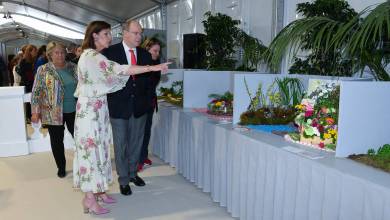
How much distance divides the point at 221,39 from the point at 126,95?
7.90 ft

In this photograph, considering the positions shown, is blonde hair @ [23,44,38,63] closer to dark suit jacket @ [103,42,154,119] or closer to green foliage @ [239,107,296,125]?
dark suit jacket @ [103,42,154,119]

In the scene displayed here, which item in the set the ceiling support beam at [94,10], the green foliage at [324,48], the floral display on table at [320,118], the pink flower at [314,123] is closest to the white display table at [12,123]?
the green foliage at [324,48]

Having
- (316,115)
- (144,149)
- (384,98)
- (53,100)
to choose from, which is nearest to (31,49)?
(53,100)

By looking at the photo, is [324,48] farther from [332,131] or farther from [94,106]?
[94,106]

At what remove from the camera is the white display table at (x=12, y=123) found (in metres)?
4.15

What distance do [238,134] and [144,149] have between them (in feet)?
5.00

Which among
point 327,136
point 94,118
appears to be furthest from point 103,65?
point 327,136

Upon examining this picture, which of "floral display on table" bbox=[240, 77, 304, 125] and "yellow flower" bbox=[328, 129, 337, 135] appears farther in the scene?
"floral display on table" bbox=[240, 77, 304, 125]

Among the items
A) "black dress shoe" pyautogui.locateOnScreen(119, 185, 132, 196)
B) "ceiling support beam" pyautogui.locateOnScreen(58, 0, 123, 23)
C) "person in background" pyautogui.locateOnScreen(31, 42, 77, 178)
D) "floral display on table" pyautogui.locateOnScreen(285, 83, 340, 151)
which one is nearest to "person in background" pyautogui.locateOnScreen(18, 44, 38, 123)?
"person in background" pyautogui.locateOnScreen(31, 42, 77, 178)

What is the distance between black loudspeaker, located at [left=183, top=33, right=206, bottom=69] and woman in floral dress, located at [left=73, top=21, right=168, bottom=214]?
303cm

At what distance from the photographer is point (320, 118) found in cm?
190

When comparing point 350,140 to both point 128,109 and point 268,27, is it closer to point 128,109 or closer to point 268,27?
point 128,109

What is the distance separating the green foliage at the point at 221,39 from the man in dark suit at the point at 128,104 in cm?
200

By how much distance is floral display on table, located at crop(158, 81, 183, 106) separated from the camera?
12.4 ft
